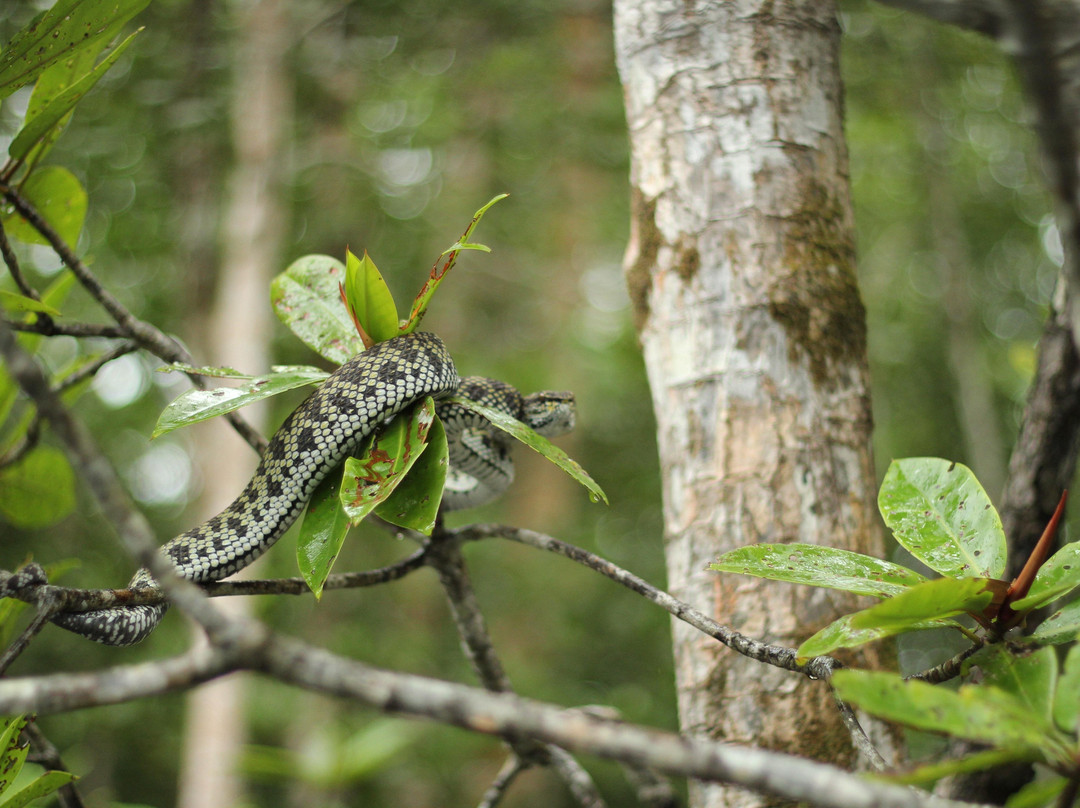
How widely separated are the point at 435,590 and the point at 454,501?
30.8ft

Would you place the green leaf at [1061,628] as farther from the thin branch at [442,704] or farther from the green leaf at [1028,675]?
the thin branch at [442,704]

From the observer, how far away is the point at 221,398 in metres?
1.42

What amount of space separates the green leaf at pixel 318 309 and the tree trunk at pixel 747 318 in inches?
29.4

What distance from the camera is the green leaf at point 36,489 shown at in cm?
214

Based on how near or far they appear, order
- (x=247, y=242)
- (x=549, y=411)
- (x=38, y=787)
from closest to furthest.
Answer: (x=38, y=787)
(x=549, y=411)
(x=247, y=242)

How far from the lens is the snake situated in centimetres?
161

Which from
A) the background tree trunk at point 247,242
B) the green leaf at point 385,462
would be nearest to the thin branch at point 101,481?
the green leaf at point 385,462

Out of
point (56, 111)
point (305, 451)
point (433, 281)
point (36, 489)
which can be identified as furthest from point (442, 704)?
point (36, 489)

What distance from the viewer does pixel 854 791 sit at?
0.61 metres

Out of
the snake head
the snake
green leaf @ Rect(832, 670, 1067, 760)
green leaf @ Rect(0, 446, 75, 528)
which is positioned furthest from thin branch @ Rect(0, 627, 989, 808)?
the snake head

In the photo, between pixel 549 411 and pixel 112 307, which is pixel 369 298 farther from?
pixel 549 411

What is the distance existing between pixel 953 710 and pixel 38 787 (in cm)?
137

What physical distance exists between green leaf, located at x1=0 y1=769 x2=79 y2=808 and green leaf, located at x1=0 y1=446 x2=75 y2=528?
1118 millimetres

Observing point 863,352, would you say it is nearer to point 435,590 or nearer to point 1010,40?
point 1010,40
